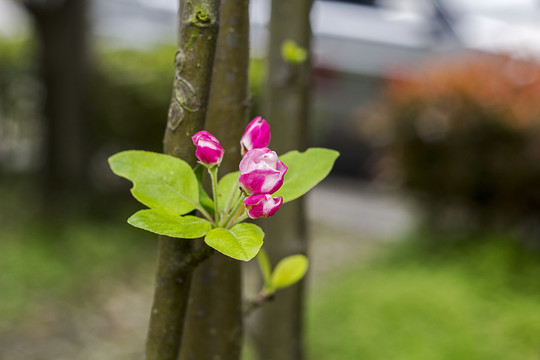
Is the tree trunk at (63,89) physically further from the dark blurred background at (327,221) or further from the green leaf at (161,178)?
the green leaf at (161,178)

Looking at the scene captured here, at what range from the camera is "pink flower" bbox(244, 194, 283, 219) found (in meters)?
0.55

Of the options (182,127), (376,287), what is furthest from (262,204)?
(376,287)

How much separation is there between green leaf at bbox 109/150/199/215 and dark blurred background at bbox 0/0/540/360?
222 cm

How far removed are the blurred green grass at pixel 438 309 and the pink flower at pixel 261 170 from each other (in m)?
2.25

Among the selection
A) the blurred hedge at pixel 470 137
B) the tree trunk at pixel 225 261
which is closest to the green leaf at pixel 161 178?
the tree trunk at pixel 225 261

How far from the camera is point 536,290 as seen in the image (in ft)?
10.7

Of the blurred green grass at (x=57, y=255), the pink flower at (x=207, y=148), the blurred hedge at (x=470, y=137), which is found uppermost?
the pink flower at (x=207, y=148)

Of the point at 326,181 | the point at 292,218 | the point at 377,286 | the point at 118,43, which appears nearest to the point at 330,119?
the point at 326,181

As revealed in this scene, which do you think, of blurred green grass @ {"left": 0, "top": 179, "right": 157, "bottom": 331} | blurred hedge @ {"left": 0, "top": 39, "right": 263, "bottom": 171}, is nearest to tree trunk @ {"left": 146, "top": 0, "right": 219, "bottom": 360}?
blurred green grass @ {"left": 0, "top": 179, "right": 157, "bottom": 331}

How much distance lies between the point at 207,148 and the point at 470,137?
362 centimetres

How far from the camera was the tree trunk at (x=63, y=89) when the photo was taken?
4.28m

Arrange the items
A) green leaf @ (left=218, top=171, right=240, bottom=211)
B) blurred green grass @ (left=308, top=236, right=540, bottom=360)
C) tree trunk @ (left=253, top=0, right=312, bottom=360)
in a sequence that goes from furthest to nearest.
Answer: blurred green grass @ (left=308, top=236, right=540, bottom=360) → tree trunk @ (left=253, top=0, right=312, bottom=360) → green leaf @ (left=218, top=171, right=240, bottom=211)

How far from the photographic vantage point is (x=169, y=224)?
0.57 m

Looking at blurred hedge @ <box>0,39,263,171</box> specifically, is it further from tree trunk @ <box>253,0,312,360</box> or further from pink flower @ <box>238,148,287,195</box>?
pink flower @ <box>238,148,287,195</box>
